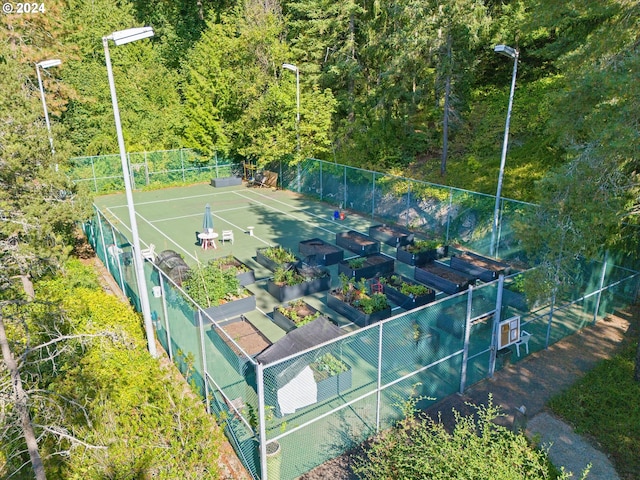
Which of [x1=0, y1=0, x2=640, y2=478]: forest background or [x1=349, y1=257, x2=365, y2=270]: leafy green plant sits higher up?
[x1=0, y1=0, x2=640, y2=478]: forest background

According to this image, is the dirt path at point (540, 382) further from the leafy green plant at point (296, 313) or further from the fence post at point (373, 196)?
the fence post at point (373, 196)

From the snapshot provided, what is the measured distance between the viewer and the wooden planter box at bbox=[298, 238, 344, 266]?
17.5 m

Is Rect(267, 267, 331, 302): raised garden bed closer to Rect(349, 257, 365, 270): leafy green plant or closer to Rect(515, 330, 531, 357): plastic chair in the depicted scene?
Rect(349, 257, 365, 270): leafy green plant

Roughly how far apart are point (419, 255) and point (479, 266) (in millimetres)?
2256

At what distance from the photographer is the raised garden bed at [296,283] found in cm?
1469

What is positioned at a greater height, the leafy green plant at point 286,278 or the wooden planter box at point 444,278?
the leafy green plant at point 286,278

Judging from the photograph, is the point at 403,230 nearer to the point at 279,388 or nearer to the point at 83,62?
the point at 279,388

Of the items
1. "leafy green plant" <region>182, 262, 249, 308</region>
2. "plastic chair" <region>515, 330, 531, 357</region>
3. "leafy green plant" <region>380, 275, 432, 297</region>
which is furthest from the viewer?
"leafy green plant" <region>380, 275, 432, 297</region>

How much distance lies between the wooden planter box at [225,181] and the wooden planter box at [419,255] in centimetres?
1797

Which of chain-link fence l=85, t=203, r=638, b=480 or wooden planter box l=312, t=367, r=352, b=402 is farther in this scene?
wooden planter box l=312, t=367, r=352, b=402

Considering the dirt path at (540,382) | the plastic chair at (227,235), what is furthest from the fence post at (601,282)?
the plastic chair at (227,235)

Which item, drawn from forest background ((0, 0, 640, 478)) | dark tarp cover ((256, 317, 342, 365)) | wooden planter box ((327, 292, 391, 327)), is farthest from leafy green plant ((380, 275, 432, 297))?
dark tarp cover ((256, 317, 342, 365))

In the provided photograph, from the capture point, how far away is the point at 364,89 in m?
33.9

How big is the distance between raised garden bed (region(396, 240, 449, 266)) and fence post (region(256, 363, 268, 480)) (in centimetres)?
1130
